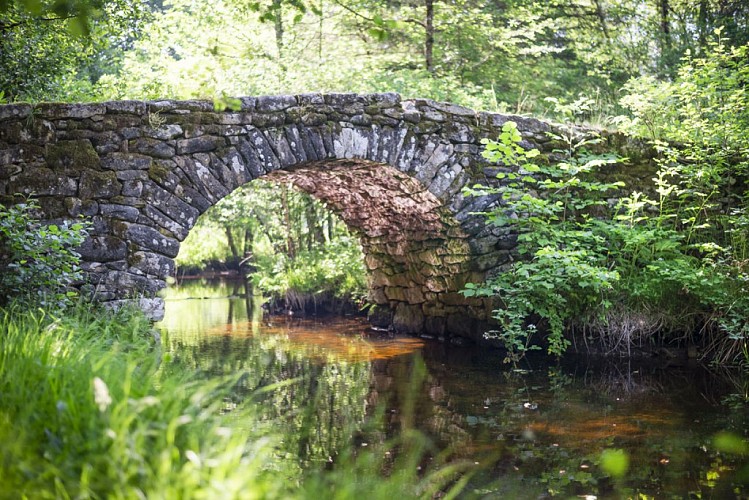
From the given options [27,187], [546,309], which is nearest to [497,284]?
[546,309]

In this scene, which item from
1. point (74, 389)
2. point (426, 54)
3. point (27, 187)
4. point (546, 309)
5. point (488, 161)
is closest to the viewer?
point (74, 389)

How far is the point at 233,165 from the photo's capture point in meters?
6.48

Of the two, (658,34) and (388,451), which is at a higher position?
(658,34)

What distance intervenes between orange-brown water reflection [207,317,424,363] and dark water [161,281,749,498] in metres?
0.04

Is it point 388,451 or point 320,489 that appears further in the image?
point 388,451

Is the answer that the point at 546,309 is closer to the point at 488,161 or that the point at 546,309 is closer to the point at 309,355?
the point at 488,161

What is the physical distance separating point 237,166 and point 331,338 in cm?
317

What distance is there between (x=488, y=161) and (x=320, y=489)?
5525mm

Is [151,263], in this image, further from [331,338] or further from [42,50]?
[331,338]

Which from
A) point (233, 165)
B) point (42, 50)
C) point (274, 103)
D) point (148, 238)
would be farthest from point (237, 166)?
point (42, 50)

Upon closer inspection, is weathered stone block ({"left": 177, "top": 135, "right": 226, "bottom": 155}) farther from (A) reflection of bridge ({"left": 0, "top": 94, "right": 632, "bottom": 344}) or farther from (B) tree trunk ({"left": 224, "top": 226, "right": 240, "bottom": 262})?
(B) tree trunk ({"left": 224, "top": 226, "right": 240, "bottom": 262})

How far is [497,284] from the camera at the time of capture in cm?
722

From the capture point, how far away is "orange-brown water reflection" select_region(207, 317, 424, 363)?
26.1 feet

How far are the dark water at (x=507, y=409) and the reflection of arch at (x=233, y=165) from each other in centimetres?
107
